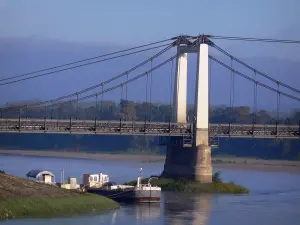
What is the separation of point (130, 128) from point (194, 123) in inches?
233

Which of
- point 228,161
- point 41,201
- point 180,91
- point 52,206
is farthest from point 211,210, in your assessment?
point 228,161

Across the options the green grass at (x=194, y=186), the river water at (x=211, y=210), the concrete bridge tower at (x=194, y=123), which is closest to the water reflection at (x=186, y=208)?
the river water at (x=211, y=210)

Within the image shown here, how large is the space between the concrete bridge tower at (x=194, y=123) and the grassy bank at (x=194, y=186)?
2.62ft

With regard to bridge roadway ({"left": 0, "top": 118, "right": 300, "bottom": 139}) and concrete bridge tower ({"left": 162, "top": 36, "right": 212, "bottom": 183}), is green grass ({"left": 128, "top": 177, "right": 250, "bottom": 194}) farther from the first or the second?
bridge roadway ({"left": 0, "top": 118, "right": 300, "bottom": 139})

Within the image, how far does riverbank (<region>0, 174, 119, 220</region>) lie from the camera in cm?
7756

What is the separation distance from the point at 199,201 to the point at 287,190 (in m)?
20.9

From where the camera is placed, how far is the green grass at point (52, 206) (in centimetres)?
7700

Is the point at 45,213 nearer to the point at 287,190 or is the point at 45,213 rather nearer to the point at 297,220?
the point at 297,220

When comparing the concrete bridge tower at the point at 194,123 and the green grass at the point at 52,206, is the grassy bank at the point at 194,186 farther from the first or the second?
the green grass at the point at 52,206

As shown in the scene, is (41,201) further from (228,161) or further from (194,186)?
(228,161)

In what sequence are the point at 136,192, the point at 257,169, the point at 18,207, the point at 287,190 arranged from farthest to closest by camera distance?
the point at 257,169 → the point at 287,190 → the point at 136,192 → the point at 18,207

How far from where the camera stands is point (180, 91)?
4382 inches

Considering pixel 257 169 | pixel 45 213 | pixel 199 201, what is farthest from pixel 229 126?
pixel 257 169

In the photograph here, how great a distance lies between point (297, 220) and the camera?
8488cm
